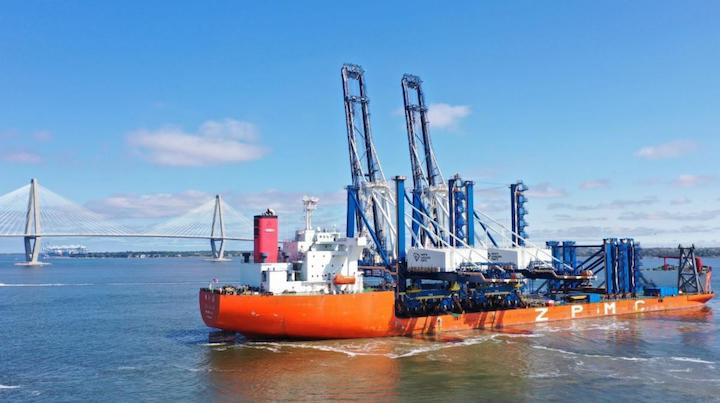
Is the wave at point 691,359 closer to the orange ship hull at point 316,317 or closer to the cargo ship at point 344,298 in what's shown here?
the cargo ship at point 344,298

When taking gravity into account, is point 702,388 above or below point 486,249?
below

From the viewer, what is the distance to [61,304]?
55.3 meters

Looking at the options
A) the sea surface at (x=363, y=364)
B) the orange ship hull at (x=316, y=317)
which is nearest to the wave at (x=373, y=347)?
Answer: the sea surface at (x=363, y=364)

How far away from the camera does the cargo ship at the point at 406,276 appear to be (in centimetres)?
3291

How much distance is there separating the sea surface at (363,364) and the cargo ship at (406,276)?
1503 mm

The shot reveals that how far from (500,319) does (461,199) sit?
33.9 ft

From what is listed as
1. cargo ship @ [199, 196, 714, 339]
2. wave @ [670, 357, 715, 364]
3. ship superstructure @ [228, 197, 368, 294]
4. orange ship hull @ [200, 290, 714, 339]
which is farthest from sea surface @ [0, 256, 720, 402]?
ship superstructure @ [228, 197, 368, 294]

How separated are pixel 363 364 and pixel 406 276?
13129 millimetres

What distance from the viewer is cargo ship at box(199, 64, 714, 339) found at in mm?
32906

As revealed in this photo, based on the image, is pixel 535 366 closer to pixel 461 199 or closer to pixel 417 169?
pixel 461 199

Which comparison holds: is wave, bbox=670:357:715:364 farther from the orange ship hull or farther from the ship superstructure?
the ship superstructure

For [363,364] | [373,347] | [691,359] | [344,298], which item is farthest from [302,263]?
[691,359]

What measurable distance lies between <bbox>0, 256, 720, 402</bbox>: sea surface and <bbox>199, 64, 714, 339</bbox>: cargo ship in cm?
150

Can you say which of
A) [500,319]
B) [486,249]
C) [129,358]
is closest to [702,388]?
[500,319]
